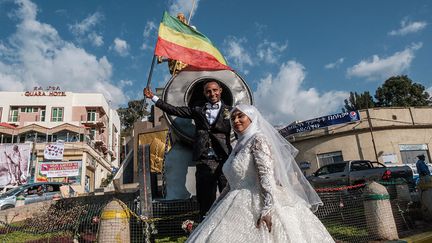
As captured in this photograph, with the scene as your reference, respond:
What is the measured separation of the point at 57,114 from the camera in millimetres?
37750

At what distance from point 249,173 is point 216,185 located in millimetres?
1121

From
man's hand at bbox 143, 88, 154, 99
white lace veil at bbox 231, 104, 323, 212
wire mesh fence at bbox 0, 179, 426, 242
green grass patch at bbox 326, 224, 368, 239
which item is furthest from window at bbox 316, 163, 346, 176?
white lace veil at bbox 231, 104, 323, 212

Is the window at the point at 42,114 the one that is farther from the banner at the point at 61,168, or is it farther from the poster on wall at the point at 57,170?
the banner at the point at 61,168

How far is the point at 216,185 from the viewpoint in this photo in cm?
362

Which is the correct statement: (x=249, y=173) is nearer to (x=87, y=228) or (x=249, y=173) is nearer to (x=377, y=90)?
(x=87, y=228)

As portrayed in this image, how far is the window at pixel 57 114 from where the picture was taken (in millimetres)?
37531

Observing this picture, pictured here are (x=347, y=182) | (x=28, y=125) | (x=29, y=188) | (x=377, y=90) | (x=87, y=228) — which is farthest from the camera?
(x=377, y=90)

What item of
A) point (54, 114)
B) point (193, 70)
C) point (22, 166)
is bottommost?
point (193, 70)

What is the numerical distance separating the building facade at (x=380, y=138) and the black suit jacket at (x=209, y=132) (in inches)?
819

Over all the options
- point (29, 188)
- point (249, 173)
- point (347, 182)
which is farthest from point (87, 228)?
point (29, 188)

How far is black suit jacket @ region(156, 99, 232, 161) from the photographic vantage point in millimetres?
3688

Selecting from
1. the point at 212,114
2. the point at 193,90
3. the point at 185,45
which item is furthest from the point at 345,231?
the point at 185,45

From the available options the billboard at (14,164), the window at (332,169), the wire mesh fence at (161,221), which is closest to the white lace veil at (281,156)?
the wire mesh fence at (161,221)

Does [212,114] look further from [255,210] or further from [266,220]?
[266,220]
